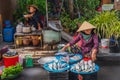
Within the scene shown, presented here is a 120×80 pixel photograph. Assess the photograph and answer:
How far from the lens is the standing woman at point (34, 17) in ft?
23.0

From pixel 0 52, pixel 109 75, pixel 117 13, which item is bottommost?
pixel 109 75

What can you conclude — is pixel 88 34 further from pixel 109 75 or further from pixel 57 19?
pixel 57 19

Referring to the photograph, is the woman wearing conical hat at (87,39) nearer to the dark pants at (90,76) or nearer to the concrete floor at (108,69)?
the concrete floor at (108,69)

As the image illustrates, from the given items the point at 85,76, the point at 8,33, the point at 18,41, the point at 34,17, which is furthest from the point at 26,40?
the point at 85,76

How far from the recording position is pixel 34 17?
704 centimetres

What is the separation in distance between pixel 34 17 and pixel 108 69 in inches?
137

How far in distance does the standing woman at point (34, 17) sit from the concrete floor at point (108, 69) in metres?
3.04

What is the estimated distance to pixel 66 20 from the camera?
756 centimetres

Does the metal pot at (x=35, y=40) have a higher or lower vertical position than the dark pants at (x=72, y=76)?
higher

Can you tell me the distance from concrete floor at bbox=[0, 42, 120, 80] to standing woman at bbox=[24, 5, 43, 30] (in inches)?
120

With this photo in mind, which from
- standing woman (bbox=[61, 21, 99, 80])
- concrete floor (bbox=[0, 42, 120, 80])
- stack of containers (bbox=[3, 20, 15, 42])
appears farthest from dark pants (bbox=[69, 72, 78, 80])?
stack of containers (bbox=[3, 20, 15, 42])

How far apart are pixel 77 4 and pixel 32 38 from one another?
5.77 feet

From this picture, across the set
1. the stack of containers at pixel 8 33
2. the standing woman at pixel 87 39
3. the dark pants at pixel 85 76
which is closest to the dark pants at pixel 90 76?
the dark pants at pixel 85 76

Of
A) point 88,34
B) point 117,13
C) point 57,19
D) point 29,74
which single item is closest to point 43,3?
point 57,19
